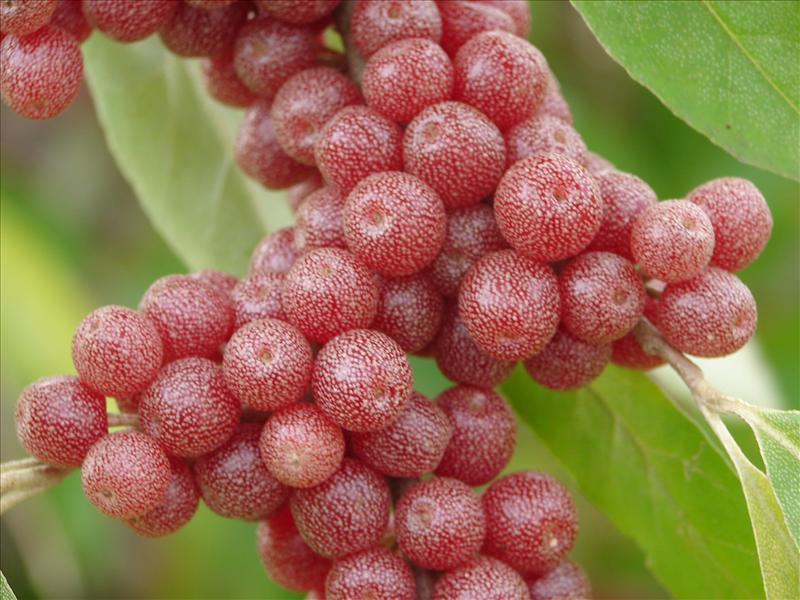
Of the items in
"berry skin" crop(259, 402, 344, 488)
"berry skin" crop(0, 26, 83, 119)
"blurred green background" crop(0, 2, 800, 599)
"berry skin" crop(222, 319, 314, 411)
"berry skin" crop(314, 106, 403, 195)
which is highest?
"berry skin" crop(0, 26, 83, 119)

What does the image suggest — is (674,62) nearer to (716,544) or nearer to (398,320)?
(398,320)

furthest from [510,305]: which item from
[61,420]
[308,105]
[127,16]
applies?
[127,16]

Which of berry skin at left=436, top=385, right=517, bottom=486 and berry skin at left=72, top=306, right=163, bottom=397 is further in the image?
berry skin at left=436, top=385, right=517, bottom=486

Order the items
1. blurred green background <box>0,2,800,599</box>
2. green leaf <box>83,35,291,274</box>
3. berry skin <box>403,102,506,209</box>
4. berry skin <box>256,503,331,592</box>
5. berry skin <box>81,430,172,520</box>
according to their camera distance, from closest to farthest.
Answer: berry skin <box>81,430,172,520</box>, berry skin <box>403,102,506,209</box>, berry skin <box>256,503,331,592</box>, green leaf <box>83,35,291,274</box>, blurred green background <box>0,2,800,599</box>

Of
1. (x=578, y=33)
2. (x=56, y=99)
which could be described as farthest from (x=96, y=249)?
(x=56, y=99)

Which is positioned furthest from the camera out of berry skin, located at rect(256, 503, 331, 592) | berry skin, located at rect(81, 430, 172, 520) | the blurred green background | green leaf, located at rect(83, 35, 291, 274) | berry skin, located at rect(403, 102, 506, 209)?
the blurred green background

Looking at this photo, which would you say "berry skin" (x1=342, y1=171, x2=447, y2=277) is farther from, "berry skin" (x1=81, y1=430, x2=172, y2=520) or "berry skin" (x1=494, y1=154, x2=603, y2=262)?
"berry skin" (x1=81, y1=430, x2=172, y2=520)

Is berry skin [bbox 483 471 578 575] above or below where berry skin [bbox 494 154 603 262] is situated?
below

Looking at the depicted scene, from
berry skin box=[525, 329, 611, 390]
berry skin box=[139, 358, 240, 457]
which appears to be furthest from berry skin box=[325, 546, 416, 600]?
berry skin box=[525, 329, 611, 390]

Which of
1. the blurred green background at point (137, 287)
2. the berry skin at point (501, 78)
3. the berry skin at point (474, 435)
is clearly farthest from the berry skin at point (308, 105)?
the blurred green background at point (137, 287)
